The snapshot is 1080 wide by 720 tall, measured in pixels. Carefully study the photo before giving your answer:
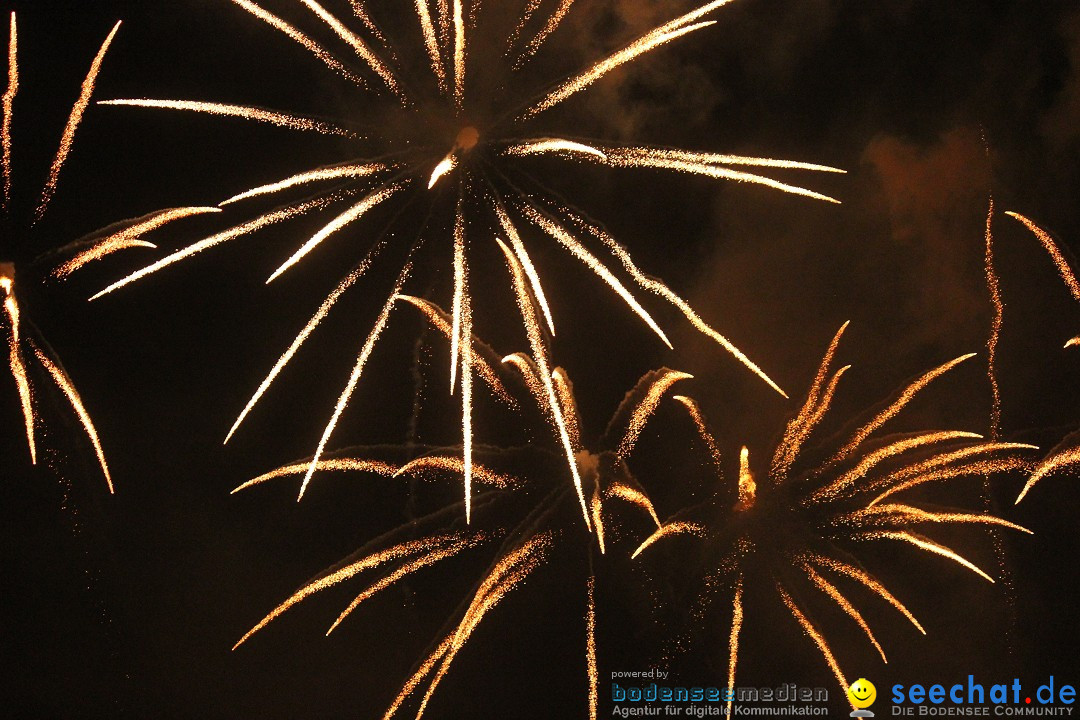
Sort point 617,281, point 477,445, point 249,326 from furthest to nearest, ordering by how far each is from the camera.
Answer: point 249,326, point 477,445, point 617,281

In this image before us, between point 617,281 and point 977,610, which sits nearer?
point 617,281

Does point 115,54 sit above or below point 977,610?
above

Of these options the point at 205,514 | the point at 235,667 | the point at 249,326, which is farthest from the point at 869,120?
the point at 235,667

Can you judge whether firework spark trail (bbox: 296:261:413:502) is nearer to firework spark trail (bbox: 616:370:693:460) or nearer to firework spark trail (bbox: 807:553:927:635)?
firework spark trail (bbox: 616:370:693:460)

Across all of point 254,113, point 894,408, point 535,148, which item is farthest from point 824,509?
point 254,113

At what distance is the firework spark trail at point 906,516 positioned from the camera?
23.1 ft

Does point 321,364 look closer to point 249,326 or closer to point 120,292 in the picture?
point 249,326

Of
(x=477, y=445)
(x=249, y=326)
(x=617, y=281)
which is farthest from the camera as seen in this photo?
(x=249, y=326)

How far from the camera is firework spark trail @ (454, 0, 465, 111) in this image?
6.14m

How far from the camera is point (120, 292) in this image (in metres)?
7.96

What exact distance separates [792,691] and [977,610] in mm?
2205

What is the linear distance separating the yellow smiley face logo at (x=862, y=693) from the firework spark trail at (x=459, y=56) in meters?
7.30

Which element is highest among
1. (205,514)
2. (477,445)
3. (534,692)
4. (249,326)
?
(249,326)

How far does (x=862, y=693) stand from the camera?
8.09 metres
